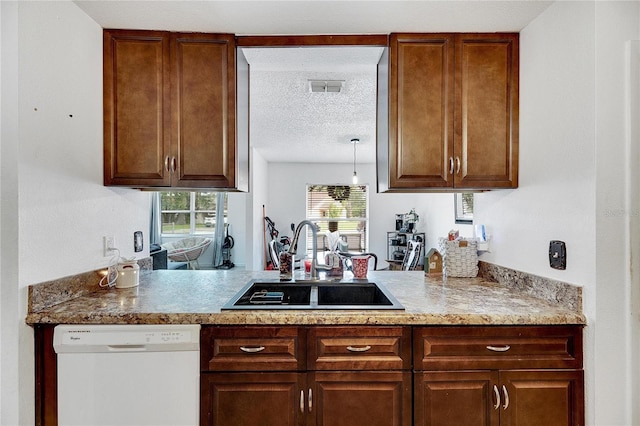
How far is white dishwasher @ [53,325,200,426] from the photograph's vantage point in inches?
54.1

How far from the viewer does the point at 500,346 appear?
1397mm

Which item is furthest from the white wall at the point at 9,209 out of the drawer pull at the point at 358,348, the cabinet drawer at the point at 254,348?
the drawer pull at the point at 358,348

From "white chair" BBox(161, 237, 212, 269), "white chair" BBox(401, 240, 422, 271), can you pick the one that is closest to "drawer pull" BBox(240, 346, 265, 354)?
"white chair" BBox(401, 240, 422, 271)

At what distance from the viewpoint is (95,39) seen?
173 cm

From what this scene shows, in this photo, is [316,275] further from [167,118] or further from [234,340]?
[167,118]

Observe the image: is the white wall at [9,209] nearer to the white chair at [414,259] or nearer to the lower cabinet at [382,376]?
the lower cabinet at [382,376]

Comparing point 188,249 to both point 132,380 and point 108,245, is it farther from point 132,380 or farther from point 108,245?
point 132,380

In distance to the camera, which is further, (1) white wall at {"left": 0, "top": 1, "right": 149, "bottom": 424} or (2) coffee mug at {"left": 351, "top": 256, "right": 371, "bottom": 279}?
(2) coffee mug at {"left": 351, "top": 256, "right": 371, "bottom": 279}

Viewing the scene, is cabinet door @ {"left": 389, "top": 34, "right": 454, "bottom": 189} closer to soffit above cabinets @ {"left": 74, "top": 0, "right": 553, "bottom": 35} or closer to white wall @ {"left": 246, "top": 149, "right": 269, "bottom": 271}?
soffit above cabinets @ {"left": 74, "top": 0, "right": 553, "bottom": 35}

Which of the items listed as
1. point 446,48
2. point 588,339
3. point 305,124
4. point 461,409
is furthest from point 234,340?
point 305,124

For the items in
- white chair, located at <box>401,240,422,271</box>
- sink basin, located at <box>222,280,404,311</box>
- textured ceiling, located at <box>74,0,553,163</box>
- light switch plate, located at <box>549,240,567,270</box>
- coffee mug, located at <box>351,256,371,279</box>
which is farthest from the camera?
white chair, located at <box>401,240,422,271</box>

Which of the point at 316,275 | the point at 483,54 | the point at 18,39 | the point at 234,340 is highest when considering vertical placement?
the point at 483,54

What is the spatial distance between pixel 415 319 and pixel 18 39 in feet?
6.30

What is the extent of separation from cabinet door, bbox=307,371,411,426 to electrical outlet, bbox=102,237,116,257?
4.24 feet
